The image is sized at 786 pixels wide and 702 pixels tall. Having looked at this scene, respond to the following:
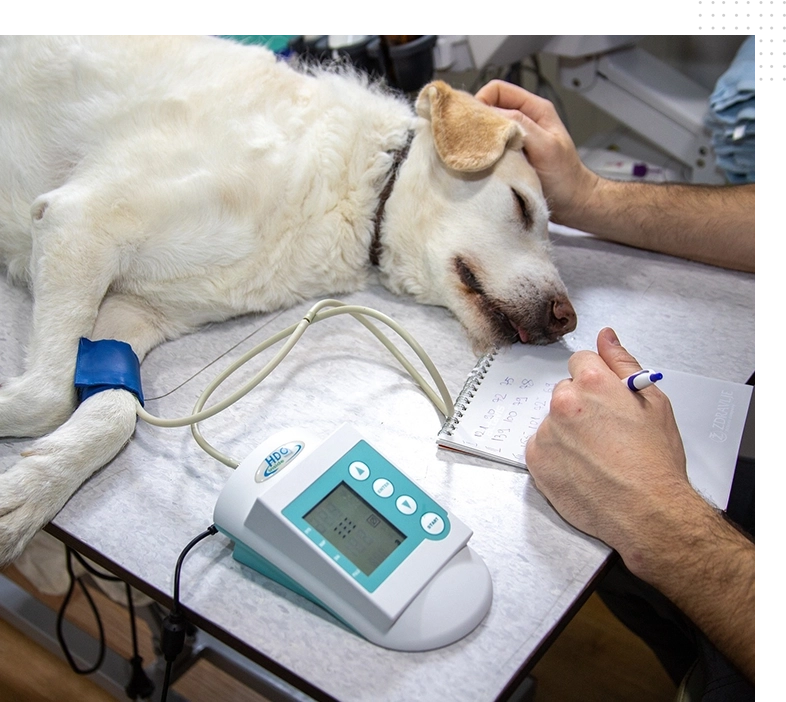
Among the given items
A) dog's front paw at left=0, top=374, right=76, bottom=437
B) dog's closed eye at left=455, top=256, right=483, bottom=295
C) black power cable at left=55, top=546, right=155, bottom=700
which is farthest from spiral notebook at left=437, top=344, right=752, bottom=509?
black power cable at left=55, top=546, right=155, bottom=700

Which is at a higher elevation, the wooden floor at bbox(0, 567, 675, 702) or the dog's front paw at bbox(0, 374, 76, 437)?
the dog's front paw at bbox(0, 374, 76, 437)

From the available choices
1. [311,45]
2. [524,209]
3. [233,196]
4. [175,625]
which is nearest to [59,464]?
[175,625]

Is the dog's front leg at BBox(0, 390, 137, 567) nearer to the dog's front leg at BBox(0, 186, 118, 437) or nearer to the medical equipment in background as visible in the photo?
the dog's front leg at BBox(0, 186, 118, 437)

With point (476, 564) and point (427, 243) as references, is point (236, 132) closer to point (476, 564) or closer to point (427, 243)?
point (427, 243)

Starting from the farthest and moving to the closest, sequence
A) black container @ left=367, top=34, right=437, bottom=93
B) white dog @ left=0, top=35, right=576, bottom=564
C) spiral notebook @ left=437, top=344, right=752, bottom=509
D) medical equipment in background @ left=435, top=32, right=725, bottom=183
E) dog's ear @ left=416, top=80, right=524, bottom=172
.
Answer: medical equipment in background @ left=435, top=32, right=725, bottom=183
black container @ left=367, top=34, right=437, bottom=93
dog's ear @ left=416, top=80, right=524, bottom=172
white dog @ left=0, top=35, right=576, bottom=564
spiral notebook @ left=437, top=344, right=752, bottom=509

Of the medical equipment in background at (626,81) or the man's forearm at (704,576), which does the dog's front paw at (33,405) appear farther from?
the medical equipment in background at (626,81)

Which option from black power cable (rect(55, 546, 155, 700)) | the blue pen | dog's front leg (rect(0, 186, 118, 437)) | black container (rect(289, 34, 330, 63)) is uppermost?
black container (rect(289, 34, 330, 63))

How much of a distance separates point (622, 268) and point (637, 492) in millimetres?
832

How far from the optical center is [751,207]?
5.12 feet

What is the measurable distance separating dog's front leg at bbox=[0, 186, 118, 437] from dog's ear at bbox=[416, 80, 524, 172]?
0.71 meters

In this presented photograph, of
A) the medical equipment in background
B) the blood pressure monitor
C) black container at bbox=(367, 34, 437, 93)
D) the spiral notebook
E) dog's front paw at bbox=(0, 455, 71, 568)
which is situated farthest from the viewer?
the medical equipment in background

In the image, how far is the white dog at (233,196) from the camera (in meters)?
1.26

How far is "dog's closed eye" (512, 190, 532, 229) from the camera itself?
149 cm

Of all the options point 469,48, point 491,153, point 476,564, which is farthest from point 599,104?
point 476,564
